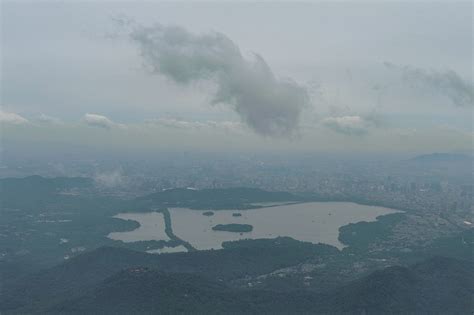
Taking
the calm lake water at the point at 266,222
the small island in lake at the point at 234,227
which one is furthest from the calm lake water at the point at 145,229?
the small island in lake at the point at 234,227

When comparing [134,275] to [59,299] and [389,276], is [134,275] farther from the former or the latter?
[389,276]

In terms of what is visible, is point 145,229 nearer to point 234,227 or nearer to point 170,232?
point 170,232

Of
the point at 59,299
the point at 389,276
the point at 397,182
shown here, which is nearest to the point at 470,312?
the point at 389,276

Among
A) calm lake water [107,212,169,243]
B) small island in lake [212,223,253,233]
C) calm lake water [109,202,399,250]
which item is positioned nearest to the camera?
calm lake water [107,212,169,243]

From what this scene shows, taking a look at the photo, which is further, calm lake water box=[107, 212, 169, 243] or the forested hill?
calm lake water box=[107, 212, 169, 243]

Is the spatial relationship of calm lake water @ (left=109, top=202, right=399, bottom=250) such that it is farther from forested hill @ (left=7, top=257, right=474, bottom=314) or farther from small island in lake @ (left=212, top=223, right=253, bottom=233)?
forested hill @ (left=7, top=257, right=474, bottom=314)

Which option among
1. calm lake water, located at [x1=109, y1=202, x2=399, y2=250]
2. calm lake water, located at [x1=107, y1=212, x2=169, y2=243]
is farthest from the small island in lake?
calm lake water, located at [x1=107, y1=212, x2=169, y2=243]

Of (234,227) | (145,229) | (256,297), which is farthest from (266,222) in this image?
(256,297)
